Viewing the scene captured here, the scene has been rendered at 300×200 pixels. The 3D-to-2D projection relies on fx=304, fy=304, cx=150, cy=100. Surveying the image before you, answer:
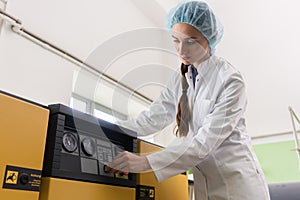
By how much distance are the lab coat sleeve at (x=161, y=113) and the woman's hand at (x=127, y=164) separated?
304 millimetres

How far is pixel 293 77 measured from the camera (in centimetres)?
220

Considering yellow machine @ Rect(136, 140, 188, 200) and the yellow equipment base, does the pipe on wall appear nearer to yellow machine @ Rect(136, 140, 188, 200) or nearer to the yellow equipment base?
yellow machine @ Rect(136, 140, 188, 200)

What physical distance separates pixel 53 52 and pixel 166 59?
1.04 metres

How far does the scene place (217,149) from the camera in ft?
3.11

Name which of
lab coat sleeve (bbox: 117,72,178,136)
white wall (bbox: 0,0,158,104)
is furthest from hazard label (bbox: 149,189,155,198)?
white wall (bbox: 0,0,158,104)

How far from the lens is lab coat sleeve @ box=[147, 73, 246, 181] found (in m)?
0.85

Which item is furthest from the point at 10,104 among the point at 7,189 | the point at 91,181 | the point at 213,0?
the point at 213,0

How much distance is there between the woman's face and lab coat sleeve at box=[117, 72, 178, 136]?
16cm

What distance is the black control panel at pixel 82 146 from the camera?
2.20 feet

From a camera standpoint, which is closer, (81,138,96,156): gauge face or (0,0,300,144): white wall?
(81,138,96,156): gauge face

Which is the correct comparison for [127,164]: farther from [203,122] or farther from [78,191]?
[203,122]

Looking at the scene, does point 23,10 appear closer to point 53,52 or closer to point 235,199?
point 53,52

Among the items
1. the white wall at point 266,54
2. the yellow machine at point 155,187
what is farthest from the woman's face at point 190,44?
the white wall at point 266,54

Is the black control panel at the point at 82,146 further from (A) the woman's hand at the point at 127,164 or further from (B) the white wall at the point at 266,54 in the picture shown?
(B) the white wall at the point at 266,54
